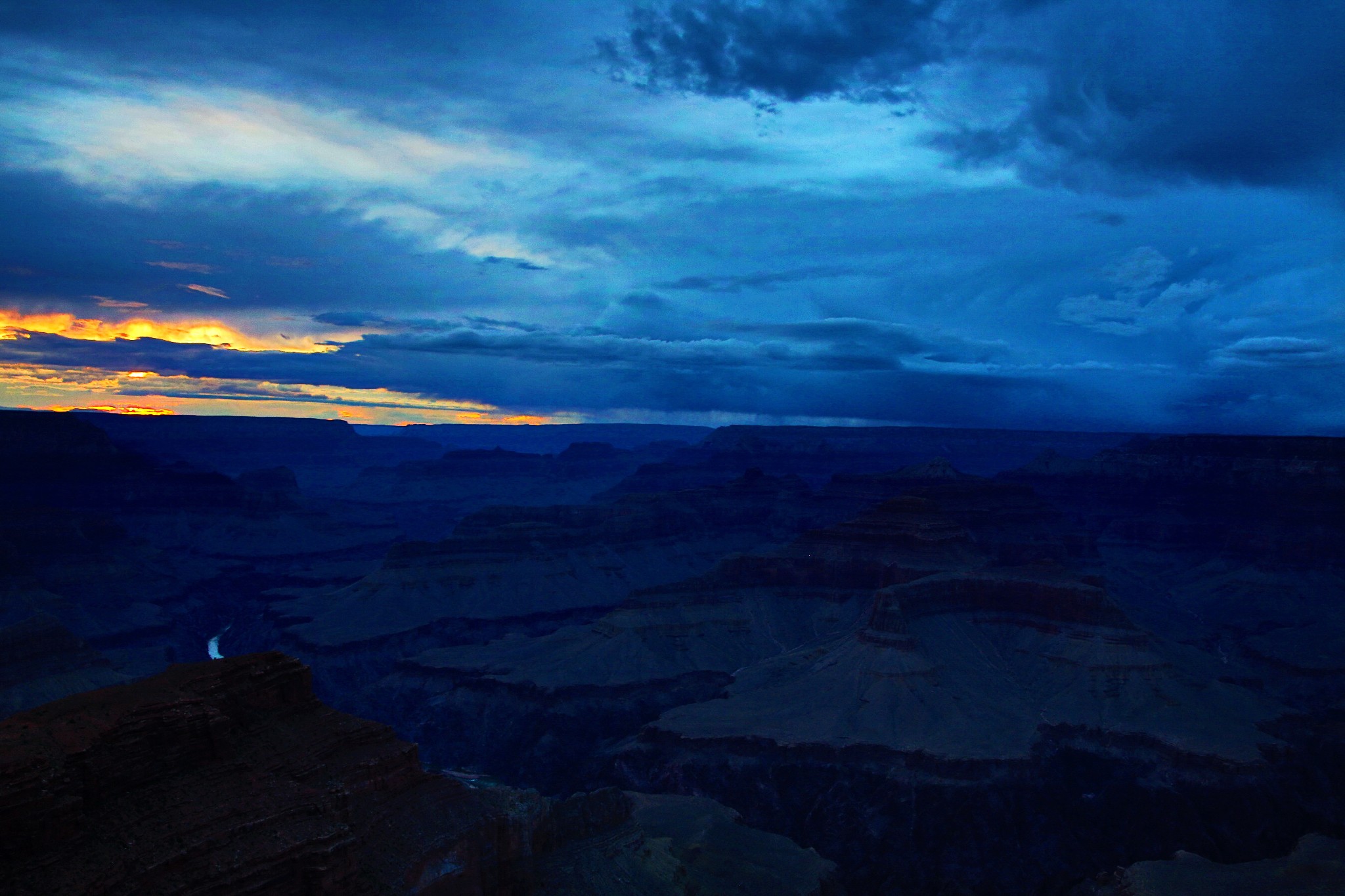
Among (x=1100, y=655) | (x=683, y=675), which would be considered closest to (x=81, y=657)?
(x=683, y=675)

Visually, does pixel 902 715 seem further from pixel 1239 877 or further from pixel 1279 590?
pixel 1279 590

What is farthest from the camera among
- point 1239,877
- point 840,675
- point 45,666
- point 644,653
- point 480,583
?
point 480,583

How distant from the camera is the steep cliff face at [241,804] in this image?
3403 cm

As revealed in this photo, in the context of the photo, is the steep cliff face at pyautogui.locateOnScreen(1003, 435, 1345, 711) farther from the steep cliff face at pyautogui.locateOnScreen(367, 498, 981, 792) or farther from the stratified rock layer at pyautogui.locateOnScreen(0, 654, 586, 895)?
the stratified rock layer at pyautogui.locateOnScreen(0, 654, 586, 895)

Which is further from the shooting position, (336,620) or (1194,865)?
(336,620)

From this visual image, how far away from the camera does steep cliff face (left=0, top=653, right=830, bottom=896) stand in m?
34.0

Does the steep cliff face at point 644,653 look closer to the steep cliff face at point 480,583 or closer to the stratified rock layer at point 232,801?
the steep cliff face at point 480,583

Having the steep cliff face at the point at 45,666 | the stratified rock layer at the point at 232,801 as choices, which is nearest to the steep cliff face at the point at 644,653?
the steep cliff face at the point at 45,666

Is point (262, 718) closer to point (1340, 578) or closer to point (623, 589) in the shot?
point (623, 589)

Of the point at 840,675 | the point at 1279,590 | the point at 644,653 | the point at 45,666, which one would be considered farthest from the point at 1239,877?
the point at 1279,590

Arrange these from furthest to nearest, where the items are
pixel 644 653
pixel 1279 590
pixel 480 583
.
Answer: pixel 480 583
pixel 1279 590
pixel 644 653

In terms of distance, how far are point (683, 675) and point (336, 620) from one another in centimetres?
6760

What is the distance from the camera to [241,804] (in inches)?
1511

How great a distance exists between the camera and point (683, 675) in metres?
122
